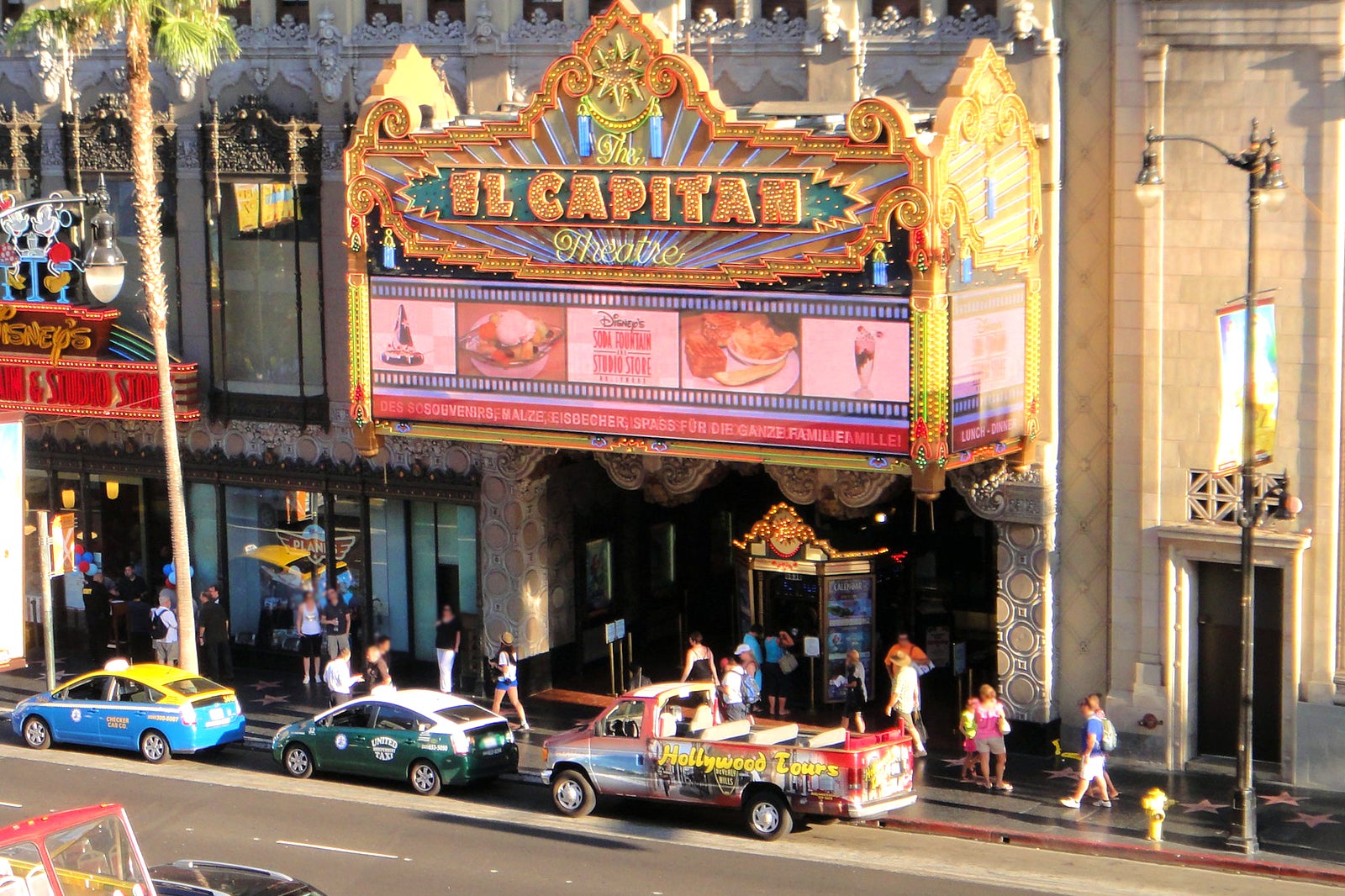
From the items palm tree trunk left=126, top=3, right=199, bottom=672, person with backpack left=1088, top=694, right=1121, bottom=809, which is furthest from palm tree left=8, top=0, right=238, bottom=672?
person with backpack left=1088, top=694, right=1121, bottom=809

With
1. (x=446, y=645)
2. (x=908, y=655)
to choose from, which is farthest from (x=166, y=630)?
(x=908, y=655)

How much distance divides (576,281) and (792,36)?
16.7 ft

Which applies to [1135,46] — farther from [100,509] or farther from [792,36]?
[100,509]

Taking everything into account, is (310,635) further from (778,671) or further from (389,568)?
(778,671)

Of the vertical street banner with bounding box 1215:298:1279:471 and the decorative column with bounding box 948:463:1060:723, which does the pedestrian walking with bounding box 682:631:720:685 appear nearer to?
the decorative column with bounding box 948:463:1060:723

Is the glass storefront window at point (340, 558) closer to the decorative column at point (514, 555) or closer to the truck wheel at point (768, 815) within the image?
the decorative column at point (514, 555)

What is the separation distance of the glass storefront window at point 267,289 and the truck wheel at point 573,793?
36.5 ft

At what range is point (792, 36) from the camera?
30328mm

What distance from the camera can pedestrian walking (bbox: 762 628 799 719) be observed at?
32000 mm

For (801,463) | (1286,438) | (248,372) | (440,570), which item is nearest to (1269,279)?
(1286,438)

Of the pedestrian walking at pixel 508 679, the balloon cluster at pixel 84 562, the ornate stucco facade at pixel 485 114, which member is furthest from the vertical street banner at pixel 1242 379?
the balloon cluster at pixel 84 562

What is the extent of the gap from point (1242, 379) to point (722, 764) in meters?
8.00

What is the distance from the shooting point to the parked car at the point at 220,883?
1925 centimetres

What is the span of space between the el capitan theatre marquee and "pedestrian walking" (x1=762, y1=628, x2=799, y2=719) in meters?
4.71
